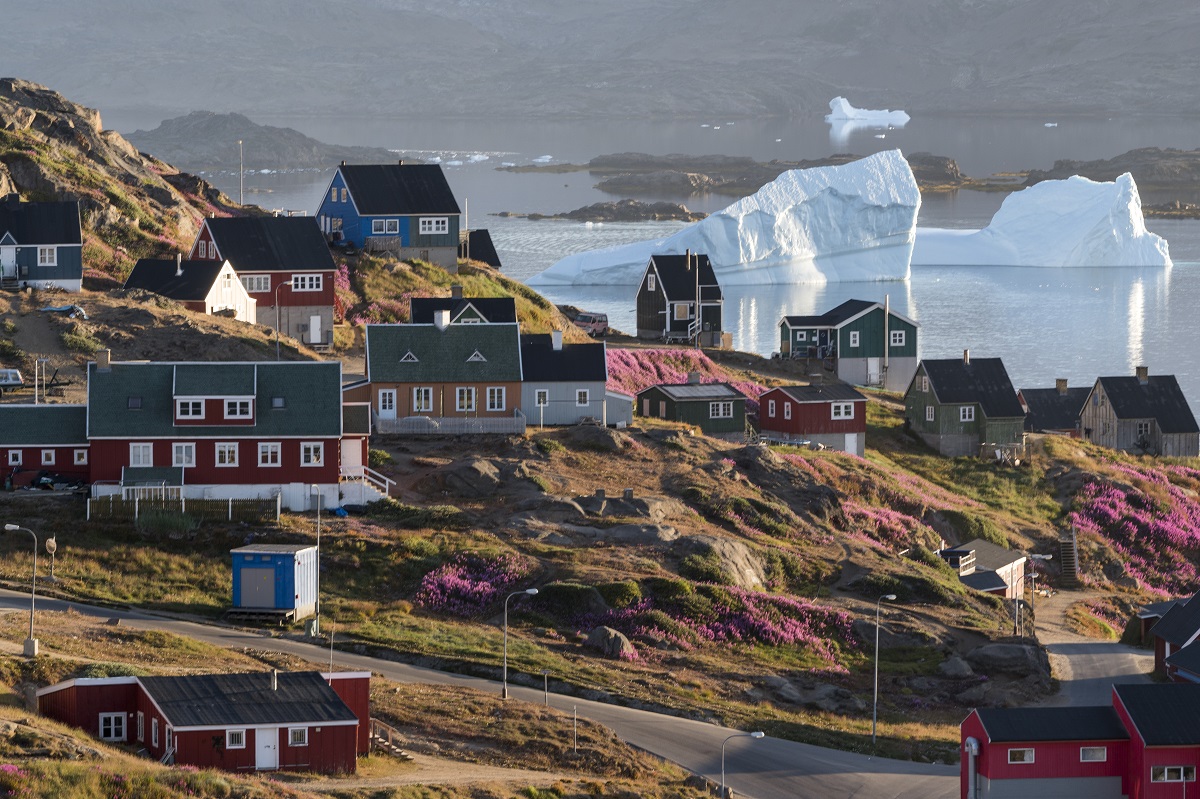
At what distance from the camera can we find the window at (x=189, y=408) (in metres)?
54.4

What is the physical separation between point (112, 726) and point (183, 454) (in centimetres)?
1896

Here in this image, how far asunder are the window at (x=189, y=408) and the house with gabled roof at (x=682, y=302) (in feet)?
150

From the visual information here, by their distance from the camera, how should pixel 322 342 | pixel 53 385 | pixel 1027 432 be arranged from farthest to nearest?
1. pixel 1027 432
2. pixel 322 342
3. pixel 53 385

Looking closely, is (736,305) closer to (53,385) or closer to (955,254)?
(955,254)

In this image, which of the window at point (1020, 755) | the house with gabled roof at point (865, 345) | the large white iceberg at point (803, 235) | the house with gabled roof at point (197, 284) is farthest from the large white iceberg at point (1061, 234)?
the window at point (1020, 755)

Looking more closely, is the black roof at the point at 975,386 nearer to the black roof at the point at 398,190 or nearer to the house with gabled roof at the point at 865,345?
the house with gabled roof at the point at 865,345

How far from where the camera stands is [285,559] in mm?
47438

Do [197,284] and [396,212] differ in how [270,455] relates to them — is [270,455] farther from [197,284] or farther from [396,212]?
[396,212]

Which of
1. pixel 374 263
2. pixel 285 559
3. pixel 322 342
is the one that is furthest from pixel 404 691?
pixel 374 263

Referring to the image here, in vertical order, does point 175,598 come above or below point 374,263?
below

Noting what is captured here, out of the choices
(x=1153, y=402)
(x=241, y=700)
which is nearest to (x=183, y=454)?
(x=241, y=700)

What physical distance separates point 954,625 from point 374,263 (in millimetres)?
38195

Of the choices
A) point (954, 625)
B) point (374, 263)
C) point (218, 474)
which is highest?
point (374, 263)

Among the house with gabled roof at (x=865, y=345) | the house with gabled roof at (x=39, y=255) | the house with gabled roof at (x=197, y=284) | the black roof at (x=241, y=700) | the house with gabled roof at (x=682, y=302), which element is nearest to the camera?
the black roof at (x=241, y=700)
